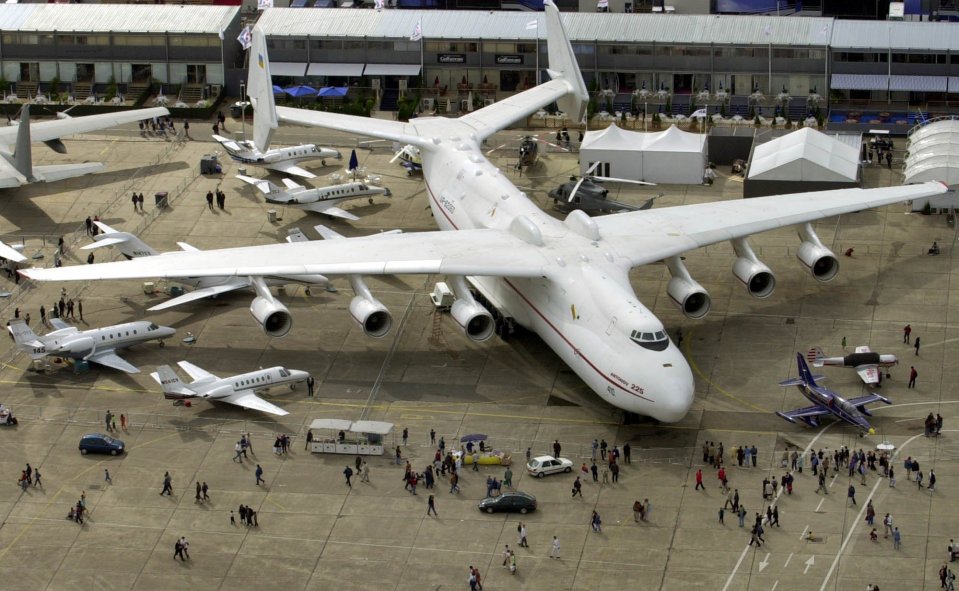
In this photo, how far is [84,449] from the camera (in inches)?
3529

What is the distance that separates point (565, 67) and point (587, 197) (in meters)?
10.8

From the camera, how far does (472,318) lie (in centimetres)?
9388

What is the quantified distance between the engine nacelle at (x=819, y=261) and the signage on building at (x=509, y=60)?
136ft

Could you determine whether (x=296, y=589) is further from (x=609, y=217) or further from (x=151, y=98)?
(x=151, y=98)

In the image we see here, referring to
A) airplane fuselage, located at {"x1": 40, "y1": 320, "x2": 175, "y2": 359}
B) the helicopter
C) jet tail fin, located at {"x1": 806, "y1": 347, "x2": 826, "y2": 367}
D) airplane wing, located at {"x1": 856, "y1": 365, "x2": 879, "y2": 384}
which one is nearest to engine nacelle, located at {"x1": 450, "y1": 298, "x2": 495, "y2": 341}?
airplane fuselage, located at {"x1": 40, "y1": 320, "x2": 175, "y2": 359}

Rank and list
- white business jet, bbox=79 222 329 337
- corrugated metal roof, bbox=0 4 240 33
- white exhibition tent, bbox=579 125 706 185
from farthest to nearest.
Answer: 1. corrugated metal roof, bbox=0 4 240 33
2. white exhibition tent, bbox=579 125 706 185
3. white business jet, bbox=79 222 329 337

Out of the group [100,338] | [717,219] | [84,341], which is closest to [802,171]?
[717,219]

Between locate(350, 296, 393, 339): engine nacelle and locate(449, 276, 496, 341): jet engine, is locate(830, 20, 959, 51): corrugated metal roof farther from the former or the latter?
locate(350, 296, 393, 339): engine nacelle

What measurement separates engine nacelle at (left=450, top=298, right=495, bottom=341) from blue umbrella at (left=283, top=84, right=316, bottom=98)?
47779 mm

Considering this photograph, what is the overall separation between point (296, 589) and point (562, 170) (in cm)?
5374

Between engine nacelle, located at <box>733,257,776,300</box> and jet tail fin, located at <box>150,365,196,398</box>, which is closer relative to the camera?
jet tail fin, located at <box>150,365,196,398</box>

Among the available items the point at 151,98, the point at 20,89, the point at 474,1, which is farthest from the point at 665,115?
the point at 20,89

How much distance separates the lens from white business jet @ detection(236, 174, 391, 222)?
383 feet

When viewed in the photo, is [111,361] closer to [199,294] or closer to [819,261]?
[199,294]
